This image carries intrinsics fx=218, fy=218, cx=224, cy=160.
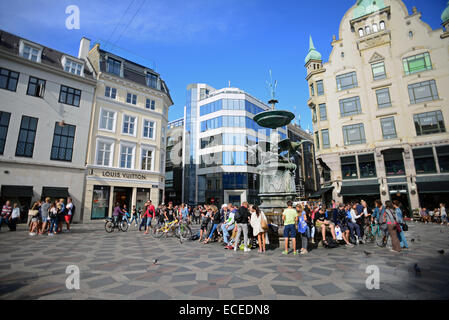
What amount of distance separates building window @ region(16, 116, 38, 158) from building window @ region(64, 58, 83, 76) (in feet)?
20.9

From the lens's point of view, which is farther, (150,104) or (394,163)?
(150,104)

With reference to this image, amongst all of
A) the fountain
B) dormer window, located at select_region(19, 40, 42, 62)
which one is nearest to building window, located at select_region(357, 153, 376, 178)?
the fountain

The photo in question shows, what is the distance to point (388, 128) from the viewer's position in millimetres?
24625

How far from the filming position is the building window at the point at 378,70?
84.2 ft

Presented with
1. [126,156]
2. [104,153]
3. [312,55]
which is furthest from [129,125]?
[312,55]

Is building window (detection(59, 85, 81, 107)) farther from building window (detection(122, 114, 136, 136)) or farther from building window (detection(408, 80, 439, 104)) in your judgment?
building window (detection(408, 80, 439, 104))

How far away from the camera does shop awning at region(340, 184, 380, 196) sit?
23859 mm

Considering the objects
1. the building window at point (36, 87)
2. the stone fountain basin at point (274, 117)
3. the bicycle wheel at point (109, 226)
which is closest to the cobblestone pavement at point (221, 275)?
the stone fountain basin at point (274, 117)

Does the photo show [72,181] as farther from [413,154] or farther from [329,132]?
[413,154]

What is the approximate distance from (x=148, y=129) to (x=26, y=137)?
37.5 feet

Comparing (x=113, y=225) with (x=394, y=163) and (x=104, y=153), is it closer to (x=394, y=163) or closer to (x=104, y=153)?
(x=104, y=153)

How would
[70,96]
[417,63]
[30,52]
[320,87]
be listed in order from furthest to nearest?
[320,87] < [417,63] < [70,96] < [30,52]

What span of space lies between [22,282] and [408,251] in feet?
36.3

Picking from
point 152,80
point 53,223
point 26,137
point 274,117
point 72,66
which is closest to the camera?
point 274,117
